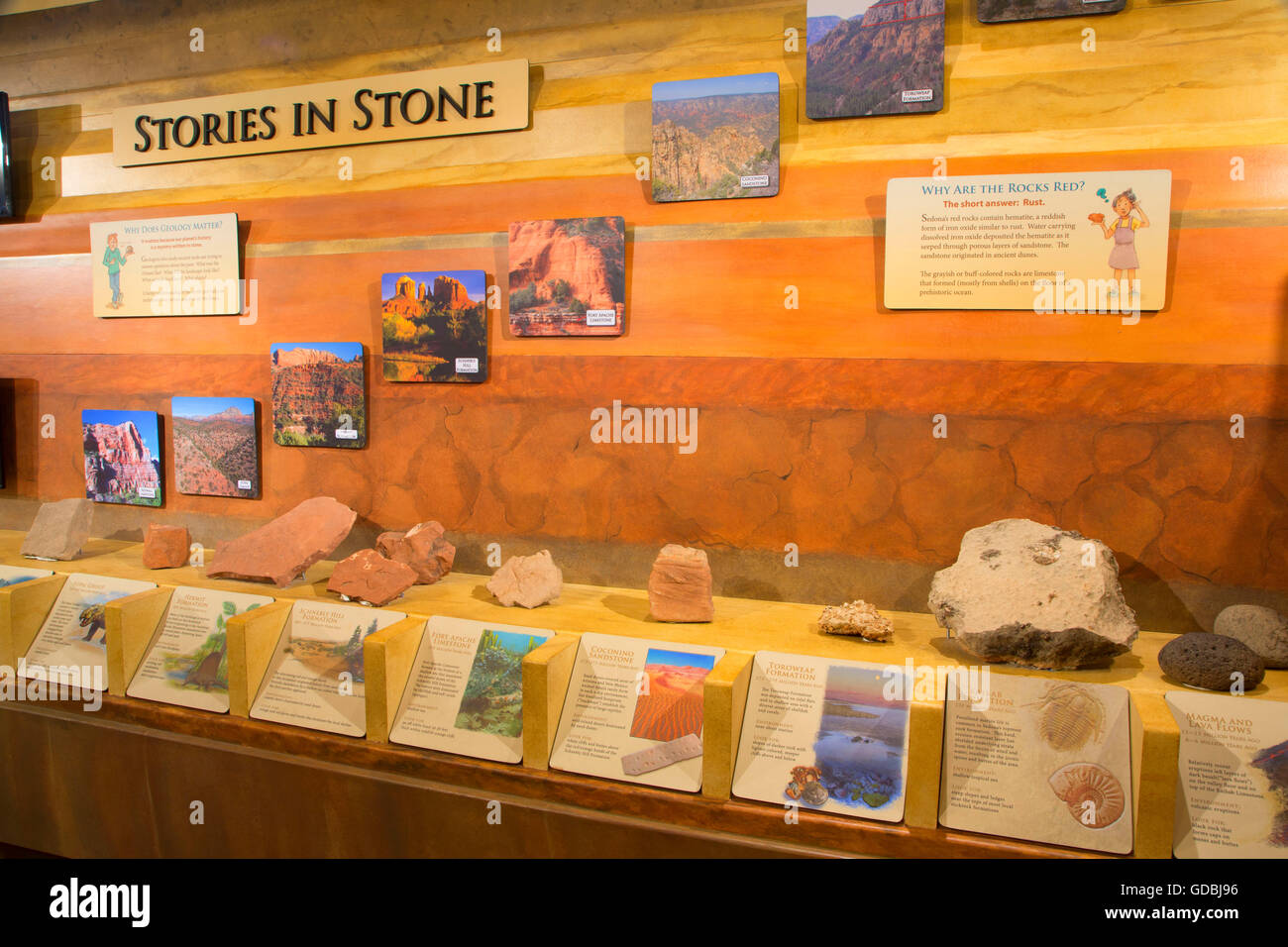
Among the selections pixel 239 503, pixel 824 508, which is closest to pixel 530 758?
pixel 824 508

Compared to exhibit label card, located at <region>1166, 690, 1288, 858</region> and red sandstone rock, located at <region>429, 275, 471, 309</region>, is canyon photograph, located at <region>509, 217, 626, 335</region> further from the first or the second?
exhibit label card, located at <region>1166, 690, 1288, 858</region>

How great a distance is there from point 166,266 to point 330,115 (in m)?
1.16

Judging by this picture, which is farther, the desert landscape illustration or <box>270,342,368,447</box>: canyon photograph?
<box>270,342,368,447</box>: canyon photograph

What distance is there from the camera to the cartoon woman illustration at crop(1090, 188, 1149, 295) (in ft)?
8.57

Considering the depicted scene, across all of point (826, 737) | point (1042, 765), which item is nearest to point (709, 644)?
point (826, 737)

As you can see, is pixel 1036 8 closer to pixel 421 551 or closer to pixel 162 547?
pixel 421 551

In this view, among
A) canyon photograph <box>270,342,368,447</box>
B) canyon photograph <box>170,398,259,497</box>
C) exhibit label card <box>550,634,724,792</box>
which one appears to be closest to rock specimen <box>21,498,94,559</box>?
canyon photograph <box>170,398,259,497</box>

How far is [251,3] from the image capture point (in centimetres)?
368

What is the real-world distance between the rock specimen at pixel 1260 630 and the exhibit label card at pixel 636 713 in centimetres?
164

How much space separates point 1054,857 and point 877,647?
30.3 inches

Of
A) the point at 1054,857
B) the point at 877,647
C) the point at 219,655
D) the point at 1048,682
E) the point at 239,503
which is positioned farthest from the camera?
the point at 239,503

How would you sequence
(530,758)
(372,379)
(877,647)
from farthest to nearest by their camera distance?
(372,379) < (877,647) < (530,758)

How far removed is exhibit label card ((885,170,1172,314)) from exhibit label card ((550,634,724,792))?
156 cm

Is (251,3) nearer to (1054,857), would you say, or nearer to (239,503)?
(239,503)
